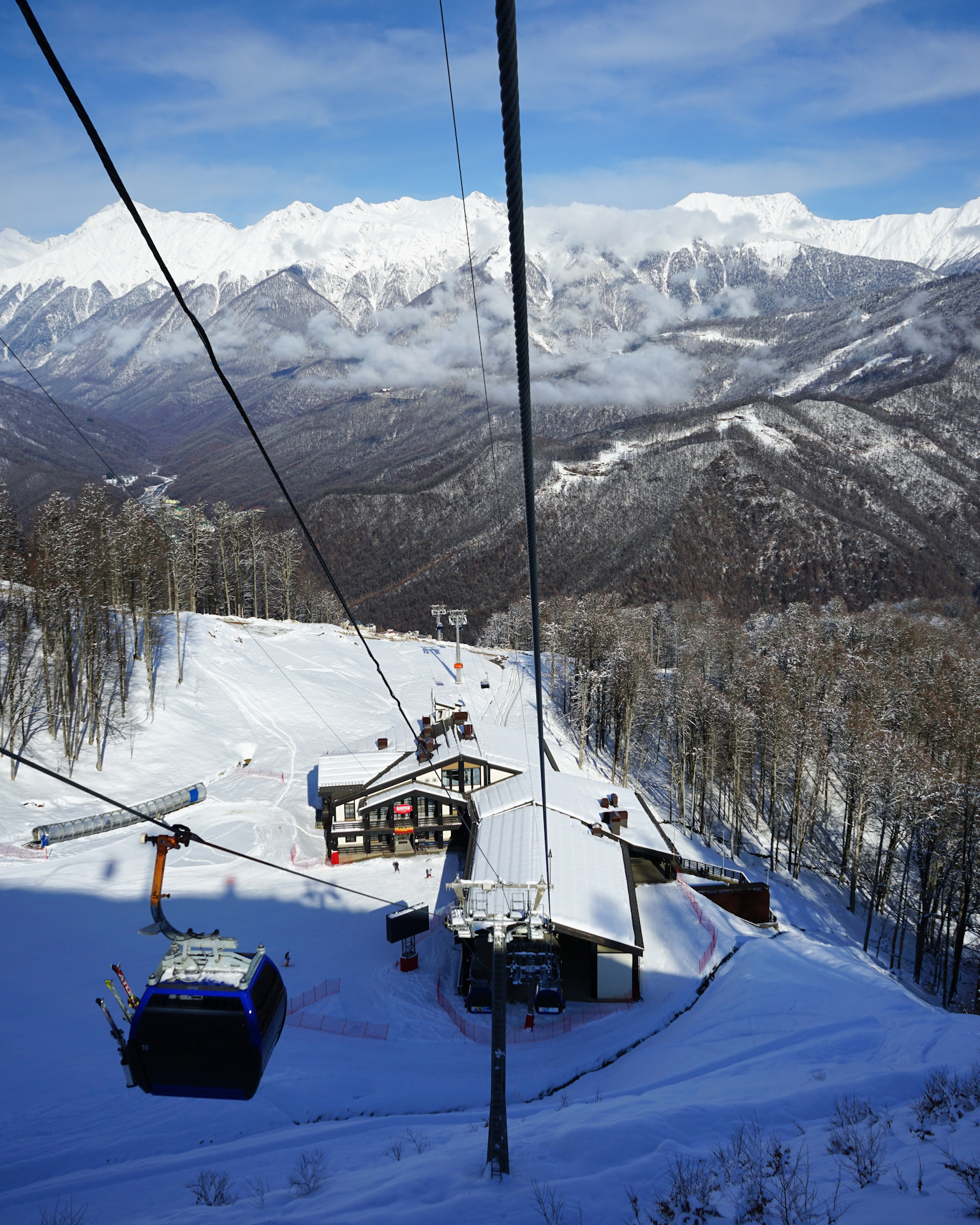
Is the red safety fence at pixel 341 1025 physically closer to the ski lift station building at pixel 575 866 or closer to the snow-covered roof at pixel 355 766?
the ski lift station building at pixel 575 866

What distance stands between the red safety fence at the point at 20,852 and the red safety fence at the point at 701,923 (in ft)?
97.3

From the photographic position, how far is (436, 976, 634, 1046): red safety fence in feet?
75.9

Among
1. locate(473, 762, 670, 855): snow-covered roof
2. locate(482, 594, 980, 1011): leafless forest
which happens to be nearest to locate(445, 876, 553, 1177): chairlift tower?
locate(473, 762, 670, 855): snow-covered roof

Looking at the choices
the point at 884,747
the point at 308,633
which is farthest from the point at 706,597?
the point at 884,747

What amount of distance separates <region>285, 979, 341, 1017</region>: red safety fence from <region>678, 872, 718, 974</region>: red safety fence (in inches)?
551

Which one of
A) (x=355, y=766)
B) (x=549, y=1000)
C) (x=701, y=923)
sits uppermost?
(x=355, y=766)

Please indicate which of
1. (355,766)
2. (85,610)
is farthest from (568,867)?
(85,610)

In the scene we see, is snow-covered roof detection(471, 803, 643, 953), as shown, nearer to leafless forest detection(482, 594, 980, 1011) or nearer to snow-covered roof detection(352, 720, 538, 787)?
snow-covered roof detection(352, 720, 538, 787)

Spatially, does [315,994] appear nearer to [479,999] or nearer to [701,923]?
[479,999]

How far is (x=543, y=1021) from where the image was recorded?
24.7 metres

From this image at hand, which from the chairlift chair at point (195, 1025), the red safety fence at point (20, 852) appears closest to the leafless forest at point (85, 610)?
the red safety fence at point (20, 852)

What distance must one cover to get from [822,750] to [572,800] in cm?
1928

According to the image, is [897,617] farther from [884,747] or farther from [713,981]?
[713,981]

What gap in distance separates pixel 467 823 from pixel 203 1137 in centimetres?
2337
